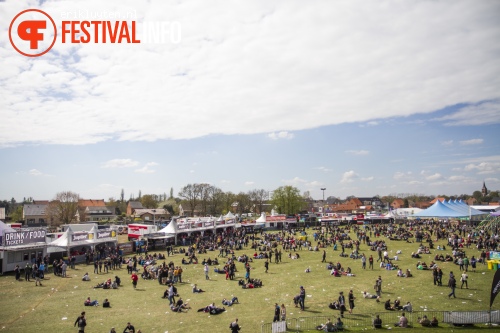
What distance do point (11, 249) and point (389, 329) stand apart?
29.4 metres

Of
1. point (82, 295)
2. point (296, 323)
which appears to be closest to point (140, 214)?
point (82, 295)

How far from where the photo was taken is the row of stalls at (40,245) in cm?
2939

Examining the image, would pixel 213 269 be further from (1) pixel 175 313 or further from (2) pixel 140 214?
(2) pixel 140 214

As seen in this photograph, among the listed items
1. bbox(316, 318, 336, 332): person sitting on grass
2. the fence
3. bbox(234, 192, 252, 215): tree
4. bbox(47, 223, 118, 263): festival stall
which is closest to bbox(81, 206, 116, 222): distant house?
bbox(234, 192, 252, 215): tree

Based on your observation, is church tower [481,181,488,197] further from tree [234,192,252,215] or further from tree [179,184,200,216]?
tree [179,184,200,216]

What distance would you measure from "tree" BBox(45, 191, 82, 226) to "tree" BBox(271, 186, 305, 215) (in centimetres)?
5630

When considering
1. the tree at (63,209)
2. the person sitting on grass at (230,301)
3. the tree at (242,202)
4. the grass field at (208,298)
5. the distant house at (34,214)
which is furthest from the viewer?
the tree at (242,202)

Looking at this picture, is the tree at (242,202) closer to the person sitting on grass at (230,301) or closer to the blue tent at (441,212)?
the blue tent at (441,212)

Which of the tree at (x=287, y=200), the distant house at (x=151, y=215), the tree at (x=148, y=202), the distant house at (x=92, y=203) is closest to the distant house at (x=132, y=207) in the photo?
the distant house at (x=92, y=203)

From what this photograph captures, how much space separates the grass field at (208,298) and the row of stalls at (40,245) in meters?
1.95

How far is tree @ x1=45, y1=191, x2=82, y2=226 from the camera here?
84.2m

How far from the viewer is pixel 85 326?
55.6 ft

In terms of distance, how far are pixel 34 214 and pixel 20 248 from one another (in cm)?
8607

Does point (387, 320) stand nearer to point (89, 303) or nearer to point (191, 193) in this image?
point (89, 303)
